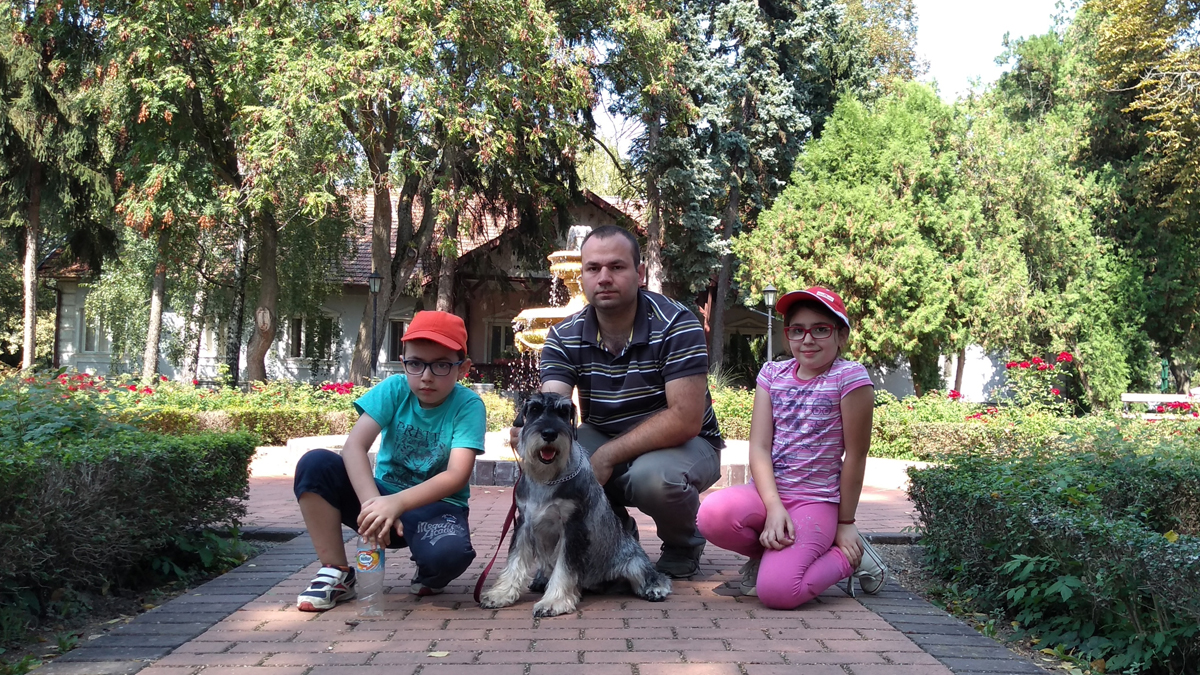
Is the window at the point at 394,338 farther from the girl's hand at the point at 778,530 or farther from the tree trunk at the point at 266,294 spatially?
the girl's hand at the point at 778,530

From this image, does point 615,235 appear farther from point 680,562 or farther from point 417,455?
point 680,562

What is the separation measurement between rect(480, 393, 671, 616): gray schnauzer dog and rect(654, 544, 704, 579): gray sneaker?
19.2 inches

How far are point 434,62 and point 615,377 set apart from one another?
→ 54.7ft

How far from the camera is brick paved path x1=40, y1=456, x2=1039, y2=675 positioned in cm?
329

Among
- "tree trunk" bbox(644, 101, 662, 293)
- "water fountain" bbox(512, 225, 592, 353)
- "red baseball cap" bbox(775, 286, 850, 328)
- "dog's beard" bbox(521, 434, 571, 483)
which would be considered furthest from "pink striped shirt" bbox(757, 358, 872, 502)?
"tree trunk" bbox(644, 101, 662, 293)

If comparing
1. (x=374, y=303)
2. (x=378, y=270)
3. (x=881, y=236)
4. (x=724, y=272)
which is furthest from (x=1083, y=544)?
(x=724, y=272)

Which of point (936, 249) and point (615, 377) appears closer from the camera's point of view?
point (615, 377)

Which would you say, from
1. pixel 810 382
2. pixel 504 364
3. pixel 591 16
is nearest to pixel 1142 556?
pixel 810 382

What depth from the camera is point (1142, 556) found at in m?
3.20

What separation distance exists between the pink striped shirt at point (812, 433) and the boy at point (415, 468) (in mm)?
1506

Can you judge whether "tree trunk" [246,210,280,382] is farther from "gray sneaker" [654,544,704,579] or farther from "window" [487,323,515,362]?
"gray sneaker" [654,544,704,579]

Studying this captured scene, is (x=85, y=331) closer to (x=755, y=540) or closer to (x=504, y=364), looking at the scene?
(x=504, y=364)

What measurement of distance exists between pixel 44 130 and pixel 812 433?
2635 centimetres

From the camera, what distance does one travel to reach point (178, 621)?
3.96 meters
